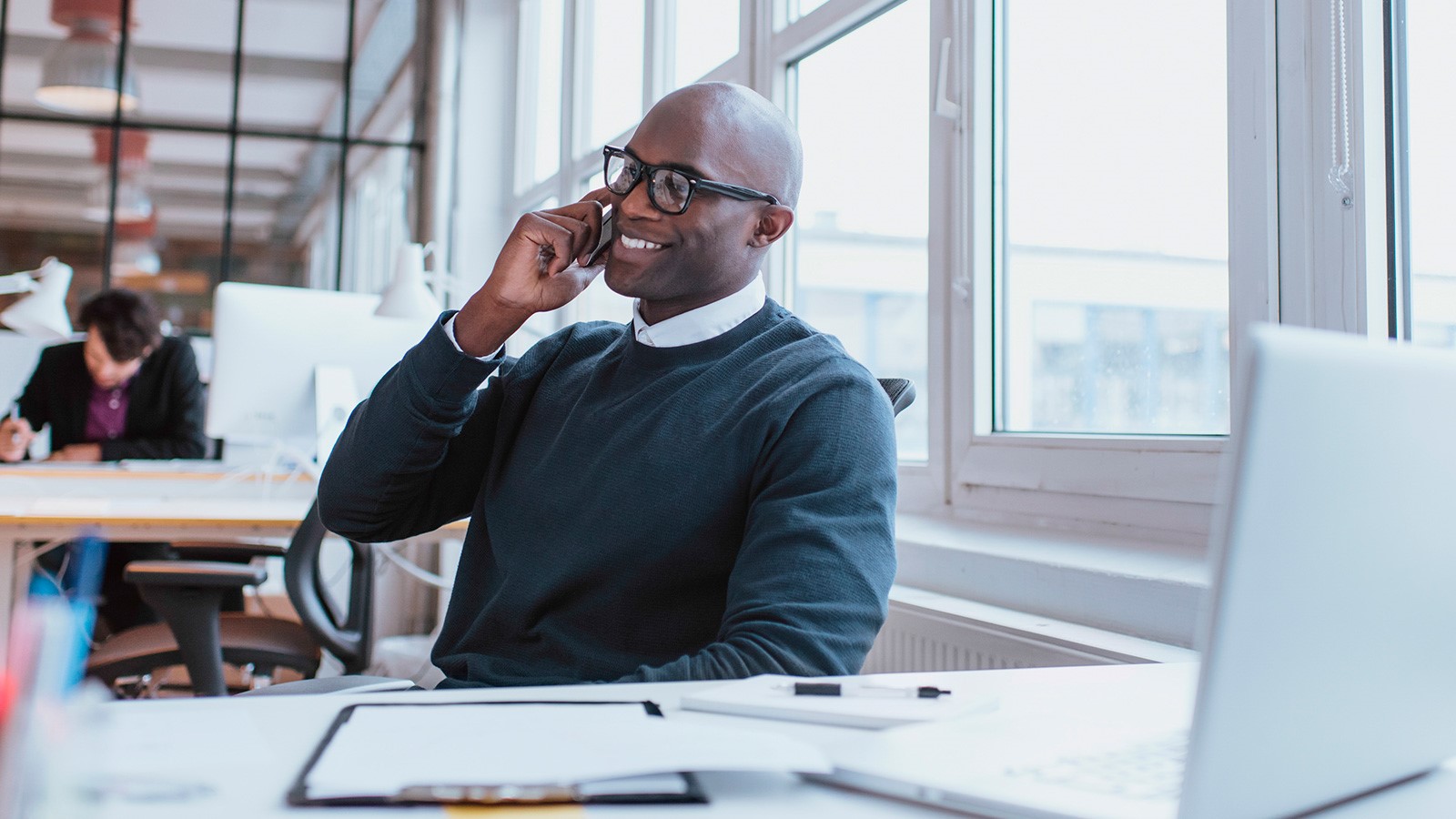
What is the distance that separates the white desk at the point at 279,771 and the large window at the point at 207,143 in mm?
5506

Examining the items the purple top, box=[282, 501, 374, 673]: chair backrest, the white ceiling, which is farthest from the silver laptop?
the white ceiling

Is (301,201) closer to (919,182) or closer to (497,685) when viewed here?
(919,182)

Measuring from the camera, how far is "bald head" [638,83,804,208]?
1.40m

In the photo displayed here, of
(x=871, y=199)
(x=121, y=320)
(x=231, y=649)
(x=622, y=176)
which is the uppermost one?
(x=871, y=199)

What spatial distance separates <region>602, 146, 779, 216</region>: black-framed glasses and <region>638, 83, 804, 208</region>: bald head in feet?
0.08

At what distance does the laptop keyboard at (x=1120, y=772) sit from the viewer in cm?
67

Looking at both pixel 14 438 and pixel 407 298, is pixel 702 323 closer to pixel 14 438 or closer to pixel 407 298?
pixel 407 298

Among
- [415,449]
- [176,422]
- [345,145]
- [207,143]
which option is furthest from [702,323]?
[207,143]

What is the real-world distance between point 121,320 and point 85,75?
2.75m

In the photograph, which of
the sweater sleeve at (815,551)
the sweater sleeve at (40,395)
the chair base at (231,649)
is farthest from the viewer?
the sweater sleeve at (40,395)

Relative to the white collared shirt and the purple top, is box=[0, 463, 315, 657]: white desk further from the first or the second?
the white collared shirt

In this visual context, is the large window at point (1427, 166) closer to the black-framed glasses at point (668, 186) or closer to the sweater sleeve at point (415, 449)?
the black-framed glasses at point (668, 186)

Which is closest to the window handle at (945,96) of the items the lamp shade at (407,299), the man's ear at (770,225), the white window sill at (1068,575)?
the white window sill at (1068,575)

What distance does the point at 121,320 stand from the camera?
380 centimetres
